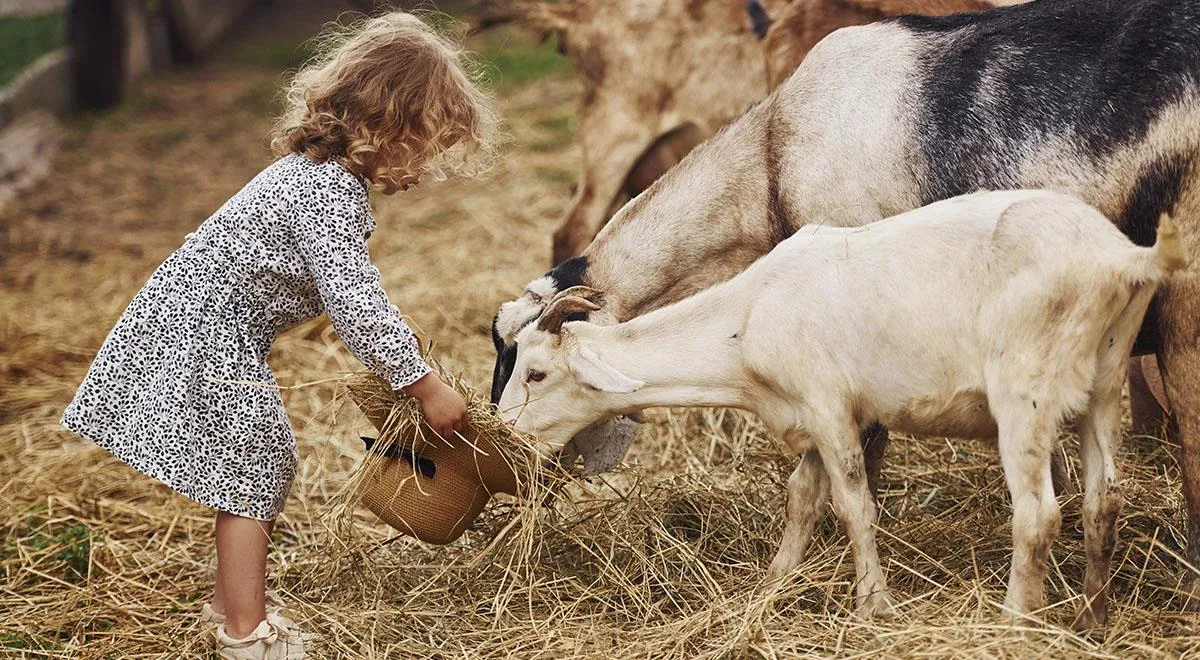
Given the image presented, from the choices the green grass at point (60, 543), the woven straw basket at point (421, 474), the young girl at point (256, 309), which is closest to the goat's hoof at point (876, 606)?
the woven straw basket at point (421, 474)

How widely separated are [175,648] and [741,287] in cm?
186

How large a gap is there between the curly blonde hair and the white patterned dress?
0.07 metres

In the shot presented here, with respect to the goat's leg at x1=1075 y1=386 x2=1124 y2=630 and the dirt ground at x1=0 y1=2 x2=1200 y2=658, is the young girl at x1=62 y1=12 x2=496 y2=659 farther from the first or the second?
the goat's leg at x1=1075 y1=386 x2=1124 y2=630

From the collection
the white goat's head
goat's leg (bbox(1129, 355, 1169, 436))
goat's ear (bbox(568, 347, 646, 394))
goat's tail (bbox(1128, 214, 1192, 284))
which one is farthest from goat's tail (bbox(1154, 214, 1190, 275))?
goat's leg (bbox(1129, 355, 1169, 436))

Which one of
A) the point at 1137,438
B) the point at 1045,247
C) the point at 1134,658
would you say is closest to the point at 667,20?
the point at 1137,438

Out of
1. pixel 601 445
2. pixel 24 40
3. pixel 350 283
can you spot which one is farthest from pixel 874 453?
pixel 24 40

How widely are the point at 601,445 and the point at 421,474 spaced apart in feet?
1.78

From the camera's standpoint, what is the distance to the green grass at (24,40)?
10320 mm

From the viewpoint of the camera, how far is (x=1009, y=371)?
321cm

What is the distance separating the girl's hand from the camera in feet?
11.7

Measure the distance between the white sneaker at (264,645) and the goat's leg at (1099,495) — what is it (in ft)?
6.67

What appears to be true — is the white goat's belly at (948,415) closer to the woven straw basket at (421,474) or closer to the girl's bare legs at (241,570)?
the woven straw basket at (421,474)

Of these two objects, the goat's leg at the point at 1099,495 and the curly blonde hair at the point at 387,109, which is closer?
the goat's leg at the point at 1099,495

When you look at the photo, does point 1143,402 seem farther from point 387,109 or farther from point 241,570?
point 241,570
